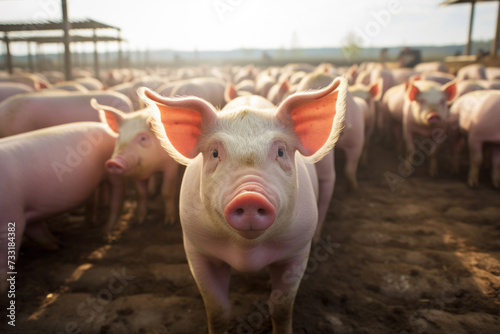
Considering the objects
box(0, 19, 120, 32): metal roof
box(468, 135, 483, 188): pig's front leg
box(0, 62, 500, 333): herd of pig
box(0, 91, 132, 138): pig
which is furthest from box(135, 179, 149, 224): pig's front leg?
box(0, 19, 120, 32): metal roof

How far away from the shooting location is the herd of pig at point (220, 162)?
1711mm

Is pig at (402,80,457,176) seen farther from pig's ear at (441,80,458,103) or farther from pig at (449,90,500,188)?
pig at (449,90,500,188)

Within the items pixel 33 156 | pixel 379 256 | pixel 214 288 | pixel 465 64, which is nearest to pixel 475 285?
pixel 379 256

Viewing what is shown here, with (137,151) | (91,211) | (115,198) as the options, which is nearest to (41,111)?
(91,211)

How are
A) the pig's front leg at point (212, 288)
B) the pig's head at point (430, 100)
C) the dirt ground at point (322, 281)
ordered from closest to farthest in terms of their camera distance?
the pig's front leg at point (212, 288)
the dirt ground at point (322, 281)
the pig's head at point (430, 100)

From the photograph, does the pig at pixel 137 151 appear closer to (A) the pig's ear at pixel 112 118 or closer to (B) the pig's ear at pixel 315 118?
(A) the pig's ear at pixel 112 118

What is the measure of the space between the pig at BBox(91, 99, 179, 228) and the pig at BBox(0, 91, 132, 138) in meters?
1.91

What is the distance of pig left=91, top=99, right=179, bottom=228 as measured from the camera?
3.54m

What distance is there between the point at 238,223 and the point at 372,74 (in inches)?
451

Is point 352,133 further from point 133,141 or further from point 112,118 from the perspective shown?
point 112,118

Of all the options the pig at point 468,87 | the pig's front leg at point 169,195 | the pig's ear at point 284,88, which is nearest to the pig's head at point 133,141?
the pig's front leg at point 169,195

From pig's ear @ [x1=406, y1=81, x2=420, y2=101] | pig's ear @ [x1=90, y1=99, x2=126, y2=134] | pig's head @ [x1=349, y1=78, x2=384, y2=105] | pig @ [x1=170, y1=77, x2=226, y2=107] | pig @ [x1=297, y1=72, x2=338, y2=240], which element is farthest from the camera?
pig's head @ [x1=349, y1=78, x2=384, y2=105]

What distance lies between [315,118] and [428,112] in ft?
14.1

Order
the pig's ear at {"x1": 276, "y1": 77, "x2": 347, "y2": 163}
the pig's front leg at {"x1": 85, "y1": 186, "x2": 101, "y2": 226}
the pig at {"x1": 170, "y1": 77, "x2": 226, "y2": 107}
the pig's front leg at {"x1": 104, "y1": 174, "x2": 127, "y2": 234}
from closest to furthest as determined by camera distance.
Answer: the pig's ear at {"x1": 276, "y1": 77, "x2": 347, "y2": 163} < the pig's front leg at {"x1": 104, "y1": 174, "x2": 127, "y2": 234} < the pig's front leg at {"x1": 85, "y1": 186, "x2": 101, "y2": 226} < the pig at {"x1": 170, "y1": 77, "x2": 226, "y2": 107}
